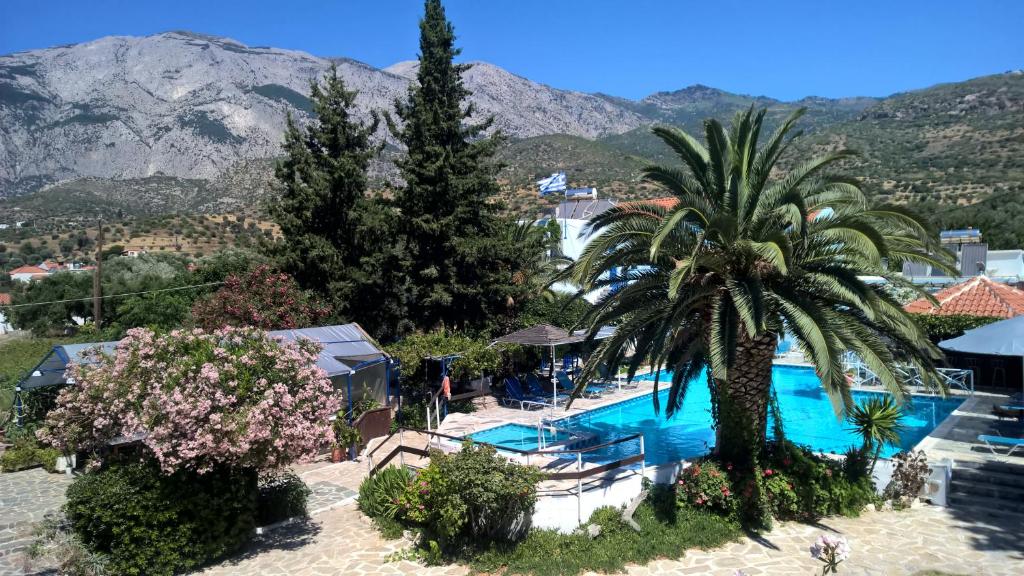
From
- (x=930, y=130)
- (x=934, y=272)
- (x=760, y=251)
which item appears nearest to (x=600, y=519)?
(x=760, y=251)

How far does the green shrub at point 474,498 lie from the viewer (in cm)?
932

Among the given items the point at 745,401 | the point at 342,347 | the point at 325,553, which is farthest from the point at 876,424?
the point at 342,347

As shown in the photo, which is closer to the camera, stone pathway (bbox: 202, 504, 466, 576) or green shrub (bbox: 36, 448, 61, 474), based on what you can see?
stone pathway (bbox: 202, 504, 466, 576)

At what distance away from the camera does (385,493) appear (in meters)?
11.1

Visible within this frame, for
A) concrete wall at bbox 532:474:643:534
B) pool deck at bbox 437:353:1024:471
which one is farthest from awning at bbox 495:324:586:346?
concrete wall at bbox 532:474:643:534

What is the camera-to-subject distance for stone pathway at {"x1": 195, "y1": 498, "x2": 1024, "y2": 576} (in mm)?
9000

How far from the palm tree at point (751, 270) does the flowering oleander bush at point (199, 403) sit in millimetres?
4621

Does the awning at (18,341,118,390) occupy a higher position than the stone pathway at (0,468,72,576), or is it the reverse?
the awning at (18,341,118,390)

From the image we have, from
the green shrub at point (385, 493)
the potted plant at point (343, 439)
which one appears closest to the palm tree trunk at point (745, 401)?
the green shrub at point (385, 493)

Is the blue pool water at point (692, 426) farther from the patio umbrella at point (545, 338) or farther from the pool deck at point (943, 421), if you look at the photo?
the patio umbrella at point (545, 338)

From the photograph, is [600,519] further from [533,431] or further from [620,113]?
[620,113]

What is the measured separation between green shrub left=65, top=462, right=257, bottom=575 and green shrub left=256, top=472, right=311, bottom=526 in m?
1.46

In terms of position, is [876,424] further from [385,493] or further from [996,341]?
[385,493]

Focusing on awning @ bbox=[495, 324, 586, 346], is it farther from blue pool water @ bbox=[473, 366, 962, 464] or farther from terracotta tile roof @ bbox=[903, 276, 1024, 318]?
terracotta tile roof @ bbox=[903, 276, 1024, 318]
